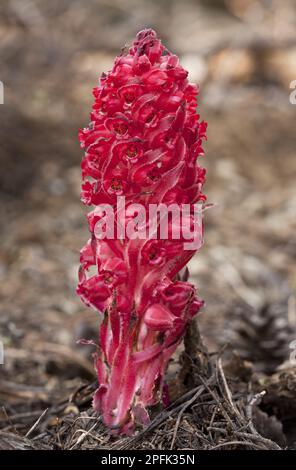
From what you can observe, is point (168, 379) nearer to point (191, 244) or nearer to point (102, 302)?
point (102, 302)

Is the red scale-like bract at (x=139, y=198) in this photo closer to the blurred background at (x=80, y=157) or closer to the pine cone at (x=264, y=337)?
the blurred background at (x=80, y=157)

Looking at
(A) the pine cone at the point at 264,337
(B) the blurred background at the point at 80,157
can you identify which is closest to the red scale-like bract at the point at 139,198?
(B) the blurred background at the point at 80,157

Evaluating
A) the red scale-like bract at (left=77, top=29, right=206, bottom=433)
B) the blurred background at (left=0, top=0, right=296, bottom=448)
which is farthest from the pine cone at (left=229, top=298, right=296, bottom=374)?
the red scale-like bract at (left=77, top=29, right=206, bottom=433)

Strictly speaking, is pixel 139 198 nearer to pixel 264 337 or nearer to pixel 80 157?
pixel 264 337

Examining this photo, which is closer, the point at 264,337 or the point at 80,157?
the point at 264,337

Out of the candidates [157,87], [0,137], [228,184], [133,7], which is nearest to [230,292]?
[228,184]

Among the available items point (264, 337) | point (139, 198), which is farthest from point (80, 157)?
point (139, 198)

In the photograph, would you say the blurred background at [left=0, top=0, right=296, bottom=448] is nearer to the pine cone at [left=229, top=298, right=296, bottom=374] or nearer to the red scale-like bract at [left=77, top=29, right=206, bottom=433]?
the pine cone at [left=229, top=298, right=296, bottom=374]
